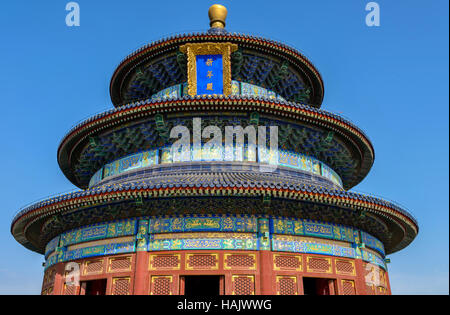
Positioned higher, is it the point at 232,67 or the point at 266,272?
the point at 232,67

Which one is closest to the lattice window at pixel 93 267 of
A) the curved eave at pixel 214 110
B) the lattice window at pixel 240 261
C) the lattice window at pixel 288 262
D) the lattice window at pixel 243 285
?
the lattice window at pixel 240 261

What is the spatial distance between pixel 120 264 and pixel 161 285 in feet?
5.60

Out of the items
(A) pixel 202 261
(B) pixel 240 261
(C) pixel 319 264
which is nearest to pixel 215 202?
(A) pixel 202 261

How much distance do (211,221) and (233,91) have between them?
830cm

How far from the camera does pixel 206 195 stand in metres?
13.0

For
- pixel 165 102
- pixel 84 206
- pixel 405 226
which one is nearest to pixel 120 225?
pixel 84 206

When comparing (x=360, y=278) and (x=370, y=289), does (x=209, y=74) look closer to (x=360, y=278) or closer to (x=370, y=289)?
(x=360, y=278)

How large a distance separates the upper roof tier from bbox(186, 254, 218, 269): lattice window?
33.0 ft

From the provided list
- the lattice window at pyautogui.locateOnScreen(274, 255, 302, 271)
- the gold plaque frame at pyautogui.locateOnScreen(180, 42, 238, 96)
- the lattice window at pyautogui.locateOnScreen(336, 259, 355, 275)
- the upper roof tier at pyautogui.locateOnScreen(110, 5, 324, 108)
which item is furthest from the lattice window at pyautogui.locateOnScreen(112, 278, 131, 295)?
the upper roof tier at pyautogui.locateOnScreen(110, 5, 324, 108)

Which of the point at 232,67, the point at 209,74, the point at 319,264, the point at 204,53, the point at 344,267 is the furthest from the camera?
the point at 232,67

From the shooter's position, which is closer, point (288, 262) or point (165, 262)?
point (165, 262)

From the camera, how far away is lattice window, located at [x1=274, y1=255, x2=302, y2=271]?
13533 millimetres
